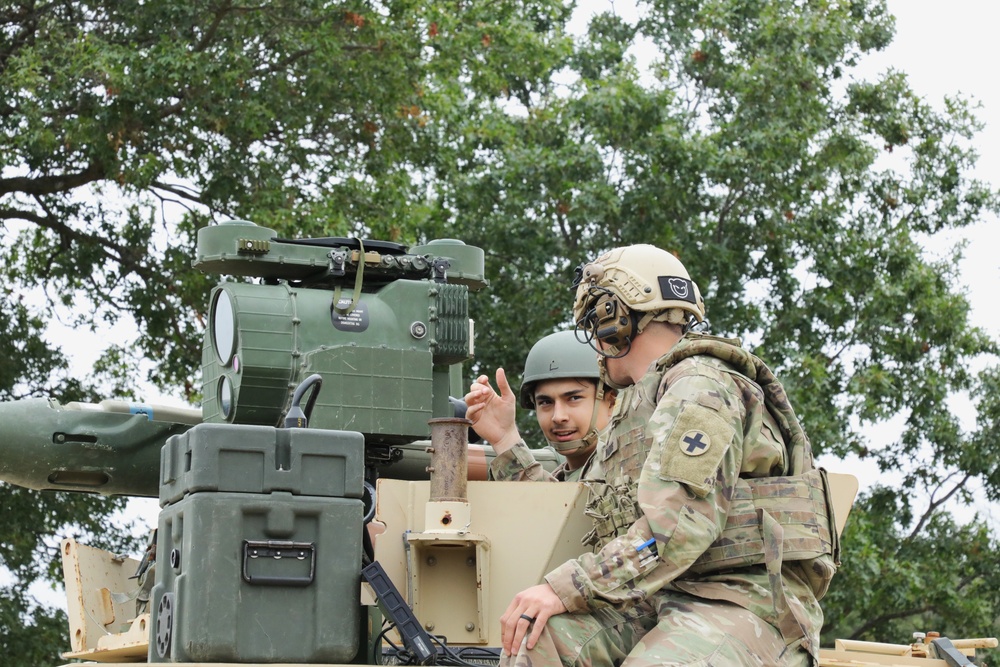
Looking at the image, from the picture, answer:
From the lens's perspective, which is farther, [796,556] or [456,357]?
[456,357]

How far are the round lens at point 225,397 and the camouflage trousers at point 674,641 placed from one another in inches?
78.6

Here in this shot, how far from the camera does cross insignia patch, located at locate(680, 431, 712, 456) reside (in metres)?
4.24

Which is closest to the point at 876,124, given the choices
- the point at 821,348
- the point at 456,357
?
the point at 821,348

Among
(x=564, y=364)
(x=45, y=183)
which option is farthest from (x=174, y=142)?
(x=564, y=364)

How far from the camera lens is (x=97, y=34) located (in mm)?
14547

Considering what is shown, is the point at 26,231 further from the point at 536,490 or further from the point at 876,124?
the point at 536,490

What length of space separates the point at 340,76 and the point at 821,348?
7004mm

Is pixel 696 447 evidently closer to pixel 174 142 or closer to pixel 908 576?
pixel 174 142

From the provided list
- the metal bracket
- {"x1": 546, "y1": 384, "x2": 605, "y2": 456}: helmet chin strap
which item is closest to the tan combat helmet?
the metal bracket

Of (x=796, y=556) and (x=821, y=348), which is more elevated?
(x=821, y=348)

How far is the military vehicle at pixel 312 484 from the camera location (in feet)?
Result: 15.2

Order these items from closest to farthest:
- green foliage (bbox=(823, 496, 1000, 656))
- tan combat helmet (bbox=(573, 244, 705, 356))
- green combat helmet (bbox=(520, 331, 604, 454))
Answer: tan combat helmet (bbox=(573, 244, 705, 356)) < green combat helmet (bbox=(520, 331, 604, 454)) < green foliage (bbox=(823, 496, 1000, 656))

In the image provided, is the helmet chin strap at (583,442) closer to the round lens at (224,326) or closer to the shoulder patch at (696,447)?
the round lens at (224,326)

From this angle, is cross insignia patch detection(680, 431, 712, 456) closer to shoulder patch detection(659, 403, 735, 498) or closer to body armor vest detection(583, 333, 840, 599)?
shoulder patch detection(659, 403, 735, 498)
